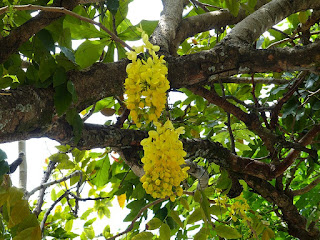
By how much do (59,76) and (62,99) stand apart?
0.06 m

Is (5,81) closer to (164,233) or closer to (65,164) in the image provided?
(65,164)

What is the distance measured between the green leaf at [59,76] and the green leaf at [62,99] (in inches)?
0.4

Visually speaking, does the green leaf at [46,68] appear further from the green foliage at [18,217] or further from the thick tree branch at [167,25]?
the thick tree branch at [167,25]

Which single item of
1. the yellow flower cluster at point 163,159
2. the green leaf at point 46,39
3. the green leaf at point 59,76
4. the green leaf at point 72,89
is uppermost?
the green leaf at point 46,39

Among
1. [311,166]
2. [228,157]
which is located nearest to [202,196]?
[228,157]

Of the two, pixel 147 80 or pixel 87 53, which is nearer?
pixel 147 80

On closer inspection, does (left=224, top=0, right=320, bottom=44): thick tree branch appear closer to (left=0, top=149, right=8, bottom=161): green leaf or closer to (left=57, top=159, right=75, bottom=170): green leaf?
(left=57, top=159, right=75, bottom=170): green leaf

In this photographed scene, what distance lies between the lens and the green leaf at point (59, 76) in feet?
2.93

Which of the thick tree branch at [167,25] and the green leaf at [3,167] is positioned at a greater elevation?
the thick tree branch at [167,25]

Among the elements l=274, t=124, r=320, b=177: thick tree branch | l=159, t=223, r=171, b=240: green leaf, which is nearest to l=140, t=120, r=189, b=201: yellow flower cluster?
l=159, t=223, r=171, b=240: green leaf

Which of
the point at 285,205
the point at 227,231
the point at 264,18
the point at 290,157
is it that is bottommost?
the point at 227,231

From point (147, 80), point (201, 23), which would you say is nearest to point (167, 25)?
point (201, 23)

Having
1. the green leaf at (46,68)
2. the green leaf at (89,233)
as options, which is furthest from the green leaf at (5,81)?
the green leaf at (89,233)

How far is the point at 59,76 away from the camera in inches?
35.6
